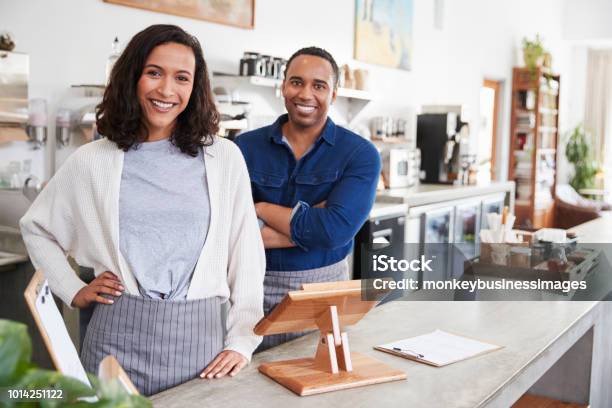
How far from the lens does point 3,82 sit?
10.0 ft

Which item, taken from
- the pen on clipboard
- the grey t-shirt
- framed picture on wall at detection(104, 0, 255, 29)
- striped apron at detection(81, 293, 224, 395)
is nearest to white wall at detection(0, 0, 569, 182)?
framed picture on wall at detection(104, 0, 255, 29)

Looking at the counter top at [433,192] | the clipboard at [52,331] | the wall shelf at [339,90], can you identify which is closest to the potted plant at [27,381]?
the clipboard at [52,331]

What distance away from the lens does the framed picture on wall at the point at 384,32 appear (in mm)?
6048

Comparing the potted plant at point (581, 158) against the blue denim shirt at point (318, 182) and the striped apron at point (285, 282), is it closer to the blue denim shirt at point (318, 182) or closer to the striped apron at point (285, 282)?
the blue denim shirt at point (318, 182)

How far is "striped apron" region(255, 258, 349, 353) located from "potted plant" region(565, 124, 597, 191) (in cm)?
957

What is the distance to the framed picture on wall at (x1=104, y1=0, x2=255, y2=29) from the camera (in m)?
3.92

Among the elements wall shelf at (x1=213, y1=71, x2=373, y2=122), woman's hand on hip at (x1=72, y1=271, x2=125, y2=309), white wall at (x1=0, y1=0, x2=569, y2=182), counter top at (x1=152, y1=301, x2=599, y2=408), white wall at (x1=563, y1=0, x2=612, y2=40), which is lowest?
counter top at (x1=152, y1=301, x2=599, y2=408)

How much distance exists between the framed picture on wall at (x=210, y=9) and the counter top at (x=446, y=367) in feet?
7.65

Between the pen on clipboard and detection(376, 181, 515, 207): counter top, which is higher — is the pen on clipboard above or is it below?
below

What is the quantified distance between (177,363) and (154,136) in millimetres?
558

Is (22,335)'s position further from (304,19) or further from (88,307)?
(304,19)

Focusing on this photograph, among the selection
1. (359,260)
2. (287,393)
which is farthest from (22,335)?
(359,260)

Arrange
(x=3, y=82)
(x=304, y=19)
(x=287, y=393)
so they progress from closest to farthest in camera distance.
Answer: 1. (x=287, y=393)
2. (x=3, y=82)
3. (x=304, y=19)

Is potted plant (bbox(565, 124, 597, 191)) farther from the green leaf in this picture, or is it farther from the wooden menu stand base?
the green leaf
